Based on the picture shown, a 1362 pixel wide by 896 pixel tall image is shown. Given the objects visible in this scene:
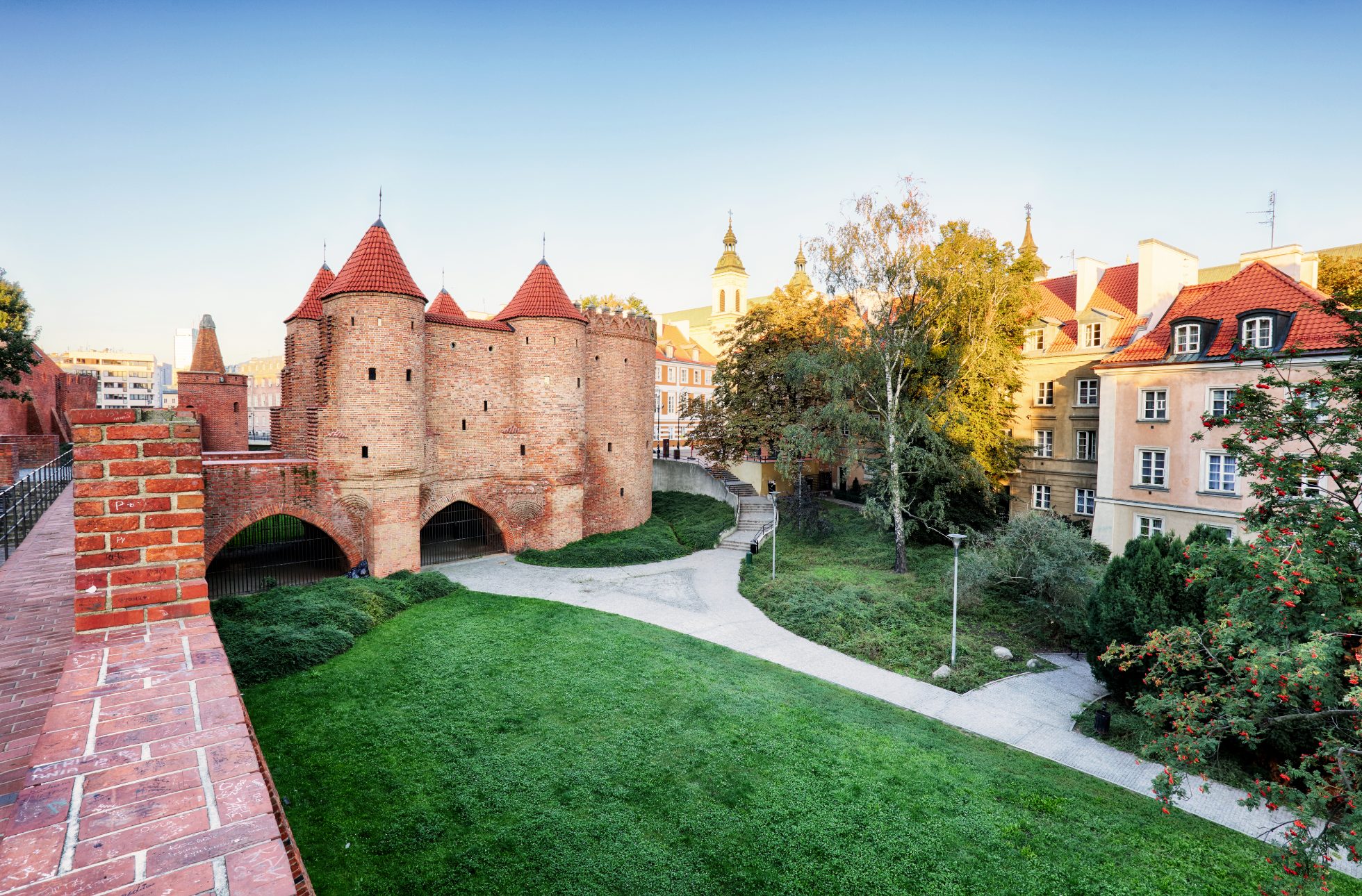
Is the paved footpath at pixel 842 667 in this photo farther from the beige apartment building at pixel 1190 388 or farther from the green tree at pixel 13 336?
the green tree at pixel 13 336

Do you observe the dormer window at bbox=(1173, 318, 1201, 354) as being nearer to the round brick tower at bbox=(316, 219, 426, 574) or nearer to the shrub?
the shrub

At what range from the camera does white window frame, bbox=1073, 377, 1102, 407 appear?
25.0m

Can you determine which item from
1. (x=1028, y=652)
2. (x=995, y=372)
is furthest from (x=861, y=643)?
(x=995, y=372)

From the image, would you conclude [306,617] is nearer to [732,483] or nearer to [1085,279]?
[732,483]

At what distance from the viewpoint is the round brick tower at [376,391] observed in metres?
19.2

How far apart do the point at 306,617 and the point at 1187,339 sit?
2588 cm

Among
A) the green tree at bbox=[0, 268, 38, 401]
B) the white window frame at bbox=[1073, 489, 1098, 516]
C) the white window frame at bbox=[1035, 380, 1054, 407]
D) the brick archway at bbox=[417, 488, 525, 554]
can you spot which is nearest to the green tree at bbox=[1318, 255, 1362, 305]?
the white window frame at bbox=[1035, 380, 1054, 407]

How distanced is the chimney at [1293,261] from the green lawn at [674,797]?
65.5ft

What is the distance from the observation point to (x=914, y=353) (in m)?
23.1

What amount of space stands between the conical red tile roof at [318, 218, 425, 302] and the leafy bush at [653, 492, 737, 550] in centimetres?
1465

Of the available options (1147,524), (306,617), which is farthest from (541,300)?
(1147,524)

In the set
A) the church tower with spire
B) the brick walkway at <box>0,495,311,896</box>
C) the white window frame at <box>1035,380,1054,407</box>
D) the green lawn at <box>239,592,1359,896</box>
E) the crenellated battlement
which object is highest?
the church tower with spire

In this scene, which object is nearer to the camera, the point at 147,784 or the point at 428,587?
the point at 147,784

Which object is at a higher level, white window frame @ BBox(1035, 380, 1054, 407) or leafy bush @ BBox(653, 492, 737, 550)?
Result: white window frame @ BBox(1035, 380, 1054, 407)
